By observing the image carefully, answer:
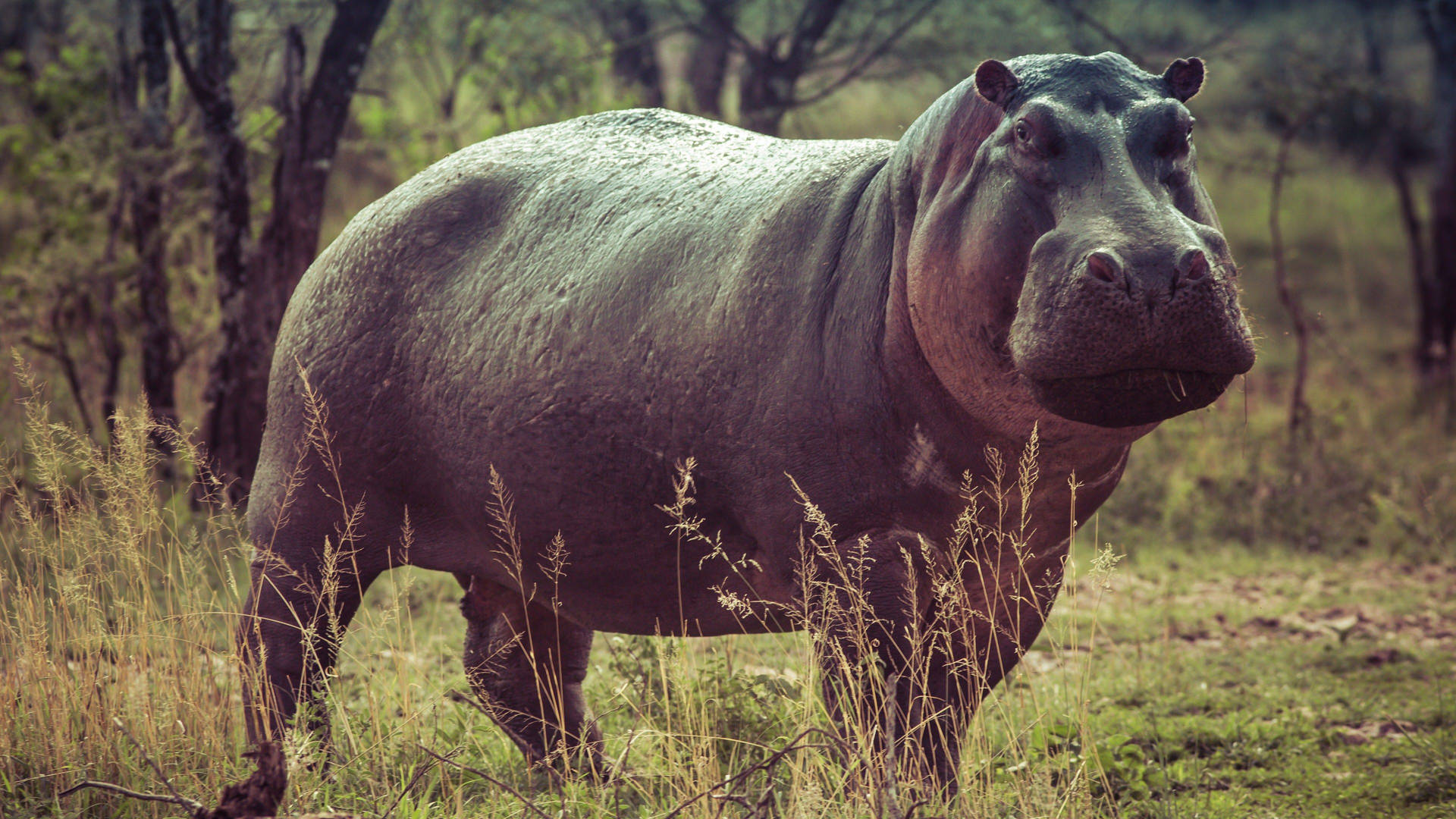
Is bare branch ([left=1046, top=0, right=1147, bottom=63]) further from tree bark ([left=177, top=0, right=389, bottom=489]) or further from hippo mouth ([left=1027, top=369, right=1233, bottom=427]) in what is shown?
hippo mouth ([left=1027, top=369, right=1233, bottom=427])

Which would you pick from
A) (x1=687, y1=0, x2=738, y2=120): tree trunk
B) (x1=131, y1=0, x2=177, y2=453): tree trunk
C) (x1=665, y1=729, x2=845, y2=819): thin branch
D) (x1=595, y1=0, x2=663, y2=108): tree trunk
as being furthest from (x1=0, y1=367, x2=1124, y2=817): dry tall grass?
(x1=595, y1=0, x2=663, y2=108): tree trunk

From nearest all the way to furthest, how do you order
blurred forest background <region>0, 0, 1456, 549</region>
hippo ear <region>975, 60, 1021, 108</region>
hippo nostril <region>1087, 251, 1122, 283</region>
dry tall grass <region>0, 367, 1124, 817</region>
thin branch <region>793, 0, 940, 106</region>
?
hippo nostril <region>1087, 251, 1122, 283</region>, hippo ear <region>975, 60, 1021, 108</region>, dry tall grass <region>0, 367, 1124, 817</region>, blurred forest background <region>0, 0, 1456, 549</region>, thin branch <region>793, 0, 940, 106</region>

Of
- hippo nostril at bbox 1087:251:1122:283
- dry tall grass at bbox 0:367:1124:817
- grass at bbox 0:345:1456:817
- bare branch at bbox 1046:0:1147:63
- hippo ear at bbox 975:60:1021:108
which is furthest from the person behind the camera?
bare branch at bbox 1046:0:1147:63

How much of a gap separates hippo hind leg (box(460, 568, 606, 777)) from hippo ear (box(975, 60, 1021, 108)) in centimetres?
190

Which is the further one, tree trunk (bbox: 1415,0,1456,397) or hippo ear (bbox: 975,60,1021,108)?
tree trunk (bbox: 1415,0,1456,397)

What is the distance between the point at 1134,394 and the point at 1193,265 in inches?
8.8

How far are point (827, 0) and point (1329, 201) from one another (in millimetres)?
11739

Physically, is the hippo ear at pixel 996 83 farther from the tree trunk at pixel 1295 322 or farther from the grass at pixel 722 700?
the tree trunk at pixel 1295 322

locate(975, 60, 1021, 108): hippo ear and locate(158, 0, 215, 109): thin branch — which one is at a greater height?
locate(158, 0, 215, 109): thin branch

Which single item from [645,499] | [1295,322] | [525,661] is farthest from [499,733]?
[1295,322]

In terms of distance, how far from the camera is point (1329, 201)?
18.4m

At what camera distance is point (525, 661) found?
3777 mm

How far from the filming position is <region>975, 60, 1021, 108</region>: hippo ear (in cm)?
231

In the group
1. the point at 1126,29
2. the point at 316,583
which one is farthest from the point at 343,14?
the point at 1126,29
